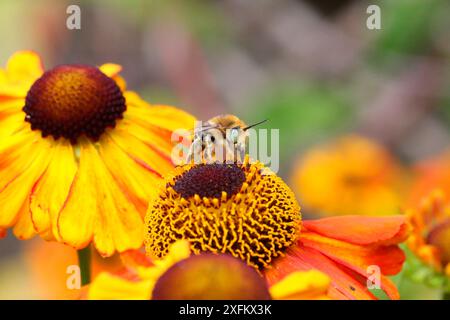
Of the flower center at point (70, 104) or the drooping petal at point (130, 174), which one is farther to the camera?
the flower center at point (70, 104)

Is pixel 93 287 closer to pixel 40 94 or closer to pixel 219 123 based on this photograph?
pixel 219 123

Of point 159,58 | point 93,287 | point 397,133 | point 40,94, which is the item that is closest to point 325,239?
point 93,287

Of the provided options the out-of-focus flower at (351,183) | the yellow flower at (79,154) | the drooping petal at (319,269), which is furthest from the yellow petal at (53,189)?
the out-of-focus flower at (351,183)

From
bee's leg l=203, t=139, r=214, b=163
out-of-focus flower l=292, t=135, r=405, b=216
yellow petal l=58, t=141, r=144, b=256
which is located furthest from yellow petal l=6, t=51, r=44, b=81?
out-of-focus flower l=292, t=135, r=405, b=216

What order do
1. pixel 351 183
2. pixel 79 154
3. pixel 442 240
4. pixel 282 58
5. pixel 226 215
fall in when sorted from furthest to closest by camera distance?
pixel 282 58 < pixel 351 183 < pixel 442 240 < pixel 79 154 < pixel 226 215

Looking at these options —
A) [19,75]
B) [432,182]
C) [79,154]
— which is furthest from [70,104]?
[432,182]

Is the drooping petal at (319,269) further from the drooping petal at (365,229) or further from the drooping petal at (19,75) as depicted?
the drooping petal at (19,75)

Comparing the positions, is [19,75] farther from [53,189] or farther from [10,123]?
[53,189]
